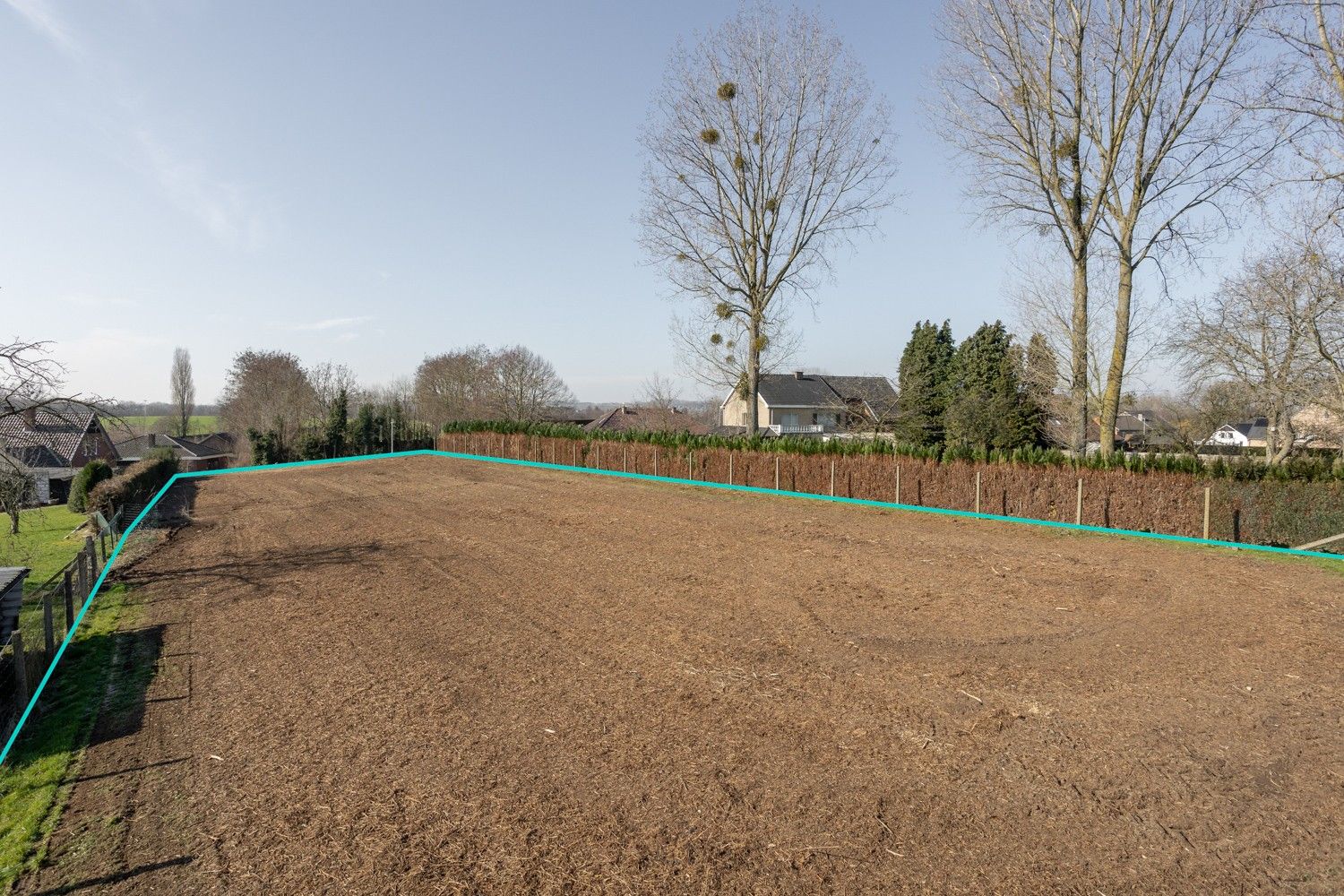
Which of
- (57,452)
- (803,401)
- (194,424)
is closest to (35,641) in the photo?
(57,452)

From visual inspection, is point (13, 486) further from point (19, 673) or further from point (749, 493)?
point (749, 493)

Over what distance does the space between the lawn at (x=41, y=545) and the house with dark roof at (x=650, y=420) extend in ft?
66.1

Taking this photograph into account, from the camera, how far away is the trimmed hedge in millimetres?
16859

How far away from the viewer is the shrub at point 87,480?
2152 centimetres

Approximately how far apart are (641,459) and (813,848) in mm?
21950

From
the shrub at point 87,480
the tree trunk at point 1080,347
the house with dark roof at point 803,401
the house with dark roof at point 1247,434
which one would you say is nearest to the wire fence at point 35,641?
the shrub at point 87,480

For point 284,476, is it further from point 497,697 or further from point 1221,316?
point 1221,316

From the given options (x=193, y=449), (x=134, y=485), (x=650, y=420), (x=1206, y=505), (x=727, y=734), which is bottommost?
(x=727, y=734)

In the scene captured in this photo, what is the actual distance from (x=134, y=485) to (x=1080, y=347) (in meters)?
26.2

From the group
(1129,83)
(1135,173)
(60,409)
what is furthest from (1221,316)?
(60,409)

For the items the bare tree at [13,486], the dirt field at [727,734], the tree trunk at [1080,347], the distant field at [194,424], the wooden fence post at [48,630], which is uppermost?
the tree trunk at [1080,347]

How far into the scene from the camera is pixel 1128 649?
7211mm

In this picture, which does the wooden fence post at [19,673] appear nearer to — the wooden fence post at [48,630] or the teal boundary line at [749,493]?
the teal boundary line at [749,493]

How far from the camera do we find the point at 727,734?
17.6 feet
